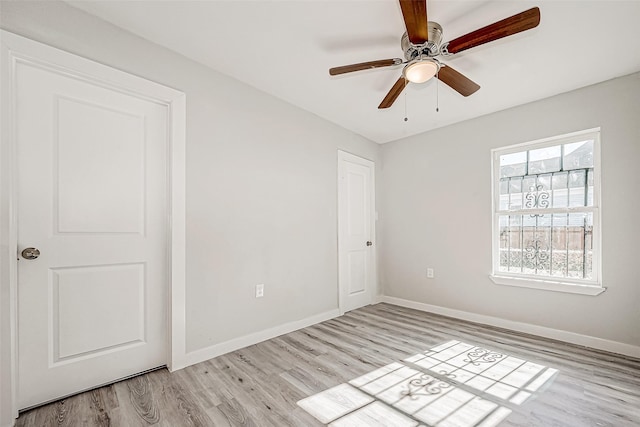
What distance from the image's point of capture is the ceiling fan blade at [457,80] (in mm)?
2035

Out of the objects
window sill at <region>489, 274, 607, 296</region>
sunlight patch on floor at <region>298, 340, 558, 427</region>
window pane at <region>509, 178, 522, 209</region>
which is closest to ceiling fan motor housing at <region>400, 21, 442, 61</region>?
window pane at <region>509, 178, 522, 209</region>

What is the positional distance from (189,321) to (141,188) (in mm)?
1126

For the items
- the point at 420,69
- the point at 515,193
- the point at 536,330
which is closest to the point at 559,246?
the point at 515,193

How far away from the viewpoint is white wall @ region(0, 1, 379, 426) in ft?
6.56

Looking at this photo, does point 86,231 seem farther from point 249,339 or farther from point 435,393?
point 435,393

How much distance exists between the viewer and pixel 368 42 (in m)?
2.19

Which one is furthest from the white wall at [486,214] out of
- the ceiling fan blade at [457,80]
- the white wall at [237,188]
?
the ceiling fan blade at [457,80]

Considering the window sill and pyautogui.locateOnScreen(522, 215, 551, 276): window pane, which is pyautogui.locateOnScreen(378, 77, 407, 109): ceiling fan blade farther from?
the window sill

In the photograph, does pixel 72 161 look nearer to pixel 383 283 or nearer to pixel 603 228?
pixel 383 283

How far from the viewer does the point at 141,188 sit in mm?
2176

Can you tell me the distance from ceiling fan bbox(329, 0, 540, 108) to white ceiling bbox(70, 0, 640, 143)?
129mm

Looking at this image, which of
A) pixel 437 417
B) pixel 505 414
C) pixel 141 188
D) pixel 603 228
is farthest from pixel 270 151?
pixel 603 228

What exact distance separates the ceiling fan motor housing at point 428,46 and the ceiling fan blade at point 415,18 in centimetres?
15

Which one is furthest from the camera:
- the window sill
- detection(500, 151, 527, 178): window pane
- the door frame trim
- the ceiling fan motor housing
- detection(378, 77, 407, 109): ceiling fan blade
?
detection(500, 151, 527, 178): window pane
